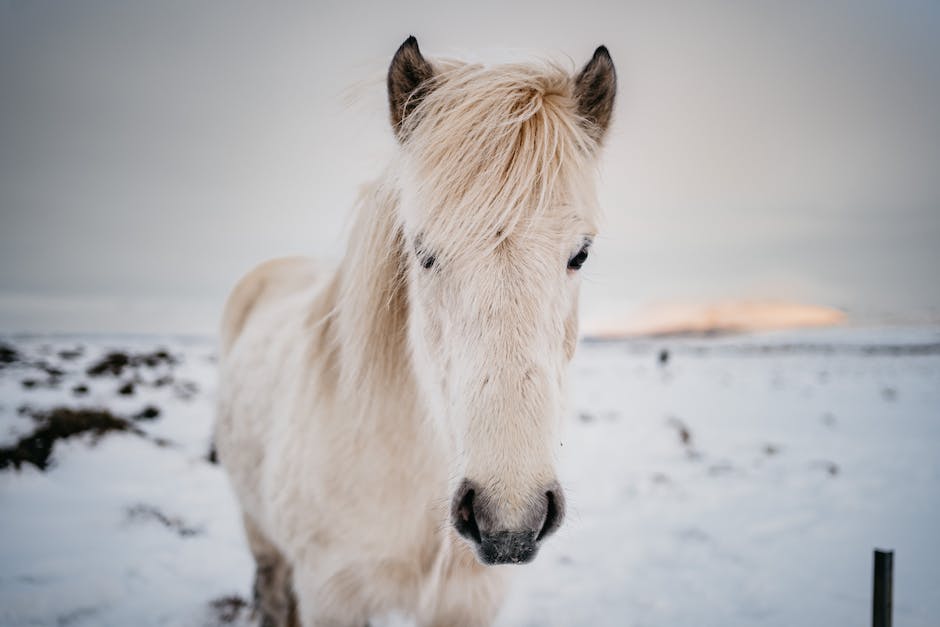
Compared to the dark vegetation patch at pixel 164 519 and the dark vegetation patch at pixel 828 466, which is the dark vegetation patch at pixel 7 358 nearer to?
the dark vegetation patch at pixel 164 519

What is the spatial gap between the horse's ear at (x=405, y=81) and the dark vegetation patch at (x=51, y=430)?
6.27 meters

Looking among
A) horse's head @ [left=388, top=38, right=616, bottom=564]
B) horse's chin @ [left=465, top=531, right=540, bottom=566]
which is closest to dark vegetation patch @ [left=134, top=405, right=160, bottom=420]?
horse's head @ [left=388, top=38, right=616, bottom=564]

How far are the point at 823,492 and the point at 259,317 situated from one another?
6892mm

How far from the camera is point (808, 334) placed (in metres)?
69.6

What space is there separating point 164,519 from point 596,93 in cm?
554

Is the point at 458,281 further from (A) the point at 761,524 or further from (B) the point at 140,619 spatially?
(A) the point at 761,524

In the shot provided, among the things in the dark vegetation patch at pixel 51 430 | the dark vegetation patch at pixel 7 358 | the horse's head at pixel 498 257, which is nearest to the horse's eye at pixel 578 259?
the horse's head at pixel 498 257

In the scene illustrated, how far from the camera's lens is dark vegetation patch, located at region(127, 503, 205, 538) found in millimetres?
4477

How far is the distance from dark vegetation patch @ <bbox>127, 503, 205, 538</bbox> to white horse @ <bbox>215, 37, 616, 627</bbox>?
9.06ft

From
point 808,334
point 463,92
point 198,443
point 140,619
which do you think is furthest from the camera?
point 808,334

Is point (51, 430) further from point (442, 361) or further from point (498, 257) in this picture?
point (498, 257)

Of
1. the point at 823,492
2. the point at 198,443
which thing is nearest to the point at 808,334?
the point at 823,492

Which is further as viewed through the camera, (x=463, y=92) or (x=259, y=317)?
(x=259, y=317)

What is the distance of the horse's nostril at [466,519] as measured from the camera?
1166 mm
